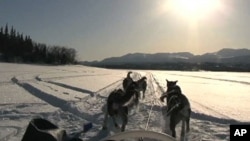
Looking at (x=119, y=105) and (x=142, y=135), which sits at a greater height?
(x=142, y=135)

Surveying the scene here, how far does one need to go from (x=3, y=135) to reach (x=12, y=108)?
360 centimetres

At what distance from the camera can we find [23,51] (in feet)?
326

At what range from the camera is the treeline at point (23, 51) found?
3716 inches

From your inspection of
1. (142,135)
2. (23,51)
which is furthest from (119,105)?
(23,51)

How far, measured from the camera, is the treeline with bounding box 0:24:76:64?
94.4 metres

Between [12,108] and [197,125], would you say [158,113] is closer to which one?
[197,125]

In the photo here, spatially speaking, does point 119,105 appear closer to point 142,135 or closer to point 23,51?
point 142,135

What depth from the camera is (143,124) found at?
8570mm

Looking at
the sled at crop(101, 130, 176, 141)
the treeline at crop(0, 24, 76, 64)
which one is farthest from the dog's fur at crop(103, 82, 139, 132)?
the treeline at crop(0, 24, 76, 64)

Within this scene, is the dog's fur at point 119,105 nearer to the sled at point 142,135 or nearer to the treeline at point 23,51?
the sled at point 142,135

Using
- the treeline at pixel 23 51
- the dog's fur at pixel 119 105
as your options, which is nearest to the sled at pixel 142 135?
the dog's fur at pixel 119 105

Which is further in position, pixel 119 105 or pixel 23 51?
pixel 23 51

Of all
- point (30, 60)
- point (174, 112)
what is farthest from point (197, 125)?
point (30, 60)

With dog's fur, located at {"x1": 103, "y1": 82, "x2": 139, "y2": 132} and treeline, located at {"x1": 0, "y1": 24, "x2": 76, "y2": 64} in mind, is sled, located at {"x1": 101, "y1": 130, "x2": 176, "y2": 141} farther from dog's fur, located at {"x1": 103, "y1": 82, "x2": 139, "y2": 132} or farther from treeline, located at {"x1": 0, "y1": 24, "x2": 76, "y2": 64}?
treeline, located at {"x1": 0, "y1": 24, "x2": 76, "y2": 64}
